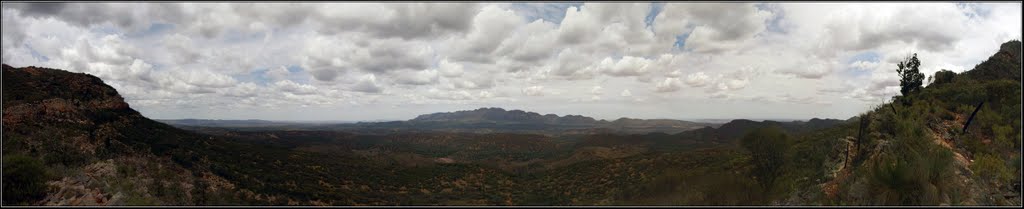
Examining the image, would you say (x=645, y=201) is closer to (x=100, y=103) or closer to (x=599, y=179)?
(x=599, y=179)

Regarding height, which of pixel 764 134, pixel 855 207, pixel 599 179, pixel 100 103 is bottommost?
pixel 599 179

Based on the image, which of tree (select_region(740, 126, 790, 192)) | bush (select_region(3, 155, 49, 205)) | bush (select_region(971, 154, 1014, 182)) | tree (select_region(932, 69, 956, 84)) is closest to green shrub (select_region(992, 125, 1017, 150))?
bush (select_region(971, 154, 1014, 182))

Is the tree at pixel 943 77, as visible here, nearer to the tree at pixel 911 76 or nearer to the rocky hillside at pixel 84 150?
the tree at pixel 911 76

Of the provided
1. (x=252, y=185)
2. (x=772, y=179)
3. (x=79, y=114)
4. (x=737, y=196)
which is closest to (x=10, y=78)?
(x=79, y=114)

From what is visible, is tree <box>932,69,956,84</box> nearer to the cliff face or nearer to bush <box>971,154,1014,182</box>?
bush <box>971,154,1014,182</box>

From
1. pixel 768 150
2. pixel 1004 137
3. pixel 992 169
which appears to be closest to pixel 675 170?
pixel 768 150
